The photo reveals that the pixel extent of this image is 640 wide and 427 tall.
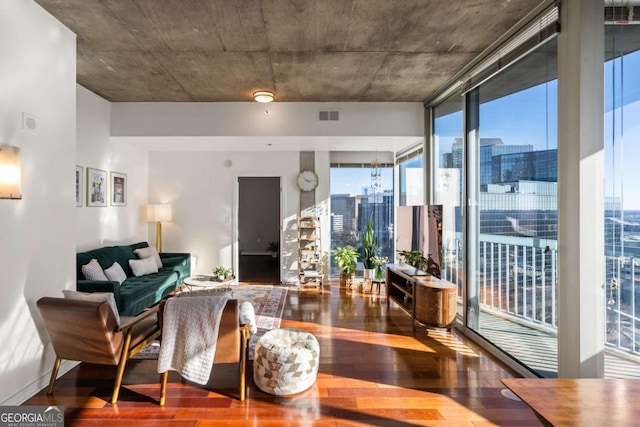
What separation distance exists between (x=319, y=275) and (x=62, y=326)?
386 centimetres

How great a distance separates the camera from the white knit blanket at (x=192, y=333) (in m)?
2.27

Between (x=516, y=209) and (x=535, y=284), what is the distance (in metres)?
0.65

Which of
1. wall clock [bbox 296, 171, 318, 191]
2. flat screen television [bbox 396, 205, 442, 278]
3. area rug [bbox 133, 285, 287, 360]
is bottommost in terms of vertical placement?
area rug [bbox 133, 285, 287, 360]

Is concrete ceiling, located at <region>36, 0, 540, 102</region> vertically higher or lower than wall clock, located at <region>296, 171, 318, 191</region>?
higher

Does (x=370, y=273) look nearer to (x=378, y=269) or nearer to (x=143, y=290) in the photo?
(x=378, y=269)

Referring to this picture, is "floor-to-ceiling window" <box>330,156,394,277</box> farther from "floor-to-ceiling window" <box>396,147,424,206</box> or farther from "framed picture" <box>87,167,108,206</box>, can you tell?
"framed picture" <box>87,167,108,206</box>

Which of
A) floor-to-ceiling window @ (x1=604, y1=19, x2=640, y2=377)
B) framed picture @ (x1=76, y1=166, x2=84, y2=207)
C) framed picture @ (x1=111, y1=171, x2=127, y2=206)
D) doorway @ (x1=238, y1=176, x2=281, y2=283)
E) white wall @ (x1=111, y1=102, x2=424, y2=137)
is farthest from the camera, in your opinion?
doorway @ (x1=238, y1=176, x2=281, y2=283)

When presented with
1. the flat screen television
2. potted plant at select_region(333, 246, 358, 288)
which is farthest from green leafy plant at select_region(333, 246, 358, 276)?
the flat screen television

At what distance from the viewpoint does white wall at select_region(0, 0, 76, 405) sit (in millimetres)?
2184

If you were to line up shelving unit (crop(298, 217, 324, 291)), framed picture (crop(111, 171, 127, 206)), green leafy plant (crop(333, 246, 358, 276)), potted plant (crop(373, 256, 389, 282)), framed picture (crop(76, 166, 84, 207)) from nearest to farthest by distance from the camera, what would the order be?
framed picture (crop(76, 166, 84, 207)) → framed picture (crop(111, 171, 127, 206)) → potted plant (crop(373, 256, 389, 282)) → green leafy plant (crop(333, 246, 358, 276)) → shelving unit (crop(298, 217, 324, 291))

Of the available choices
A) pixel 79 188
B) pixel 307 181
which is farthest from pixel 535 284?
pixel 79 188

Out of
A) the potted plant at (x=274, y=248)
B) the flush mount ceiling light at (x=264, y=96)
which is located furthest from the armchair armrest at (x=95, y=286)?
the potted plant at (x=274, y=248)

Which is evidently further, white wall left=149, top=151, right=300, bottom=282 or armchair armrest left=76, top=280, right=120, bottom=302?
white wall left=149, top=151, right=300, bottom=282

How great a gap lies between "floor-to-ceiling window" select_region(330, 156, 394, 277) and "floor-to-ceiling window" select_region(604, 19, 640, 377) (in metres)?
4.22
